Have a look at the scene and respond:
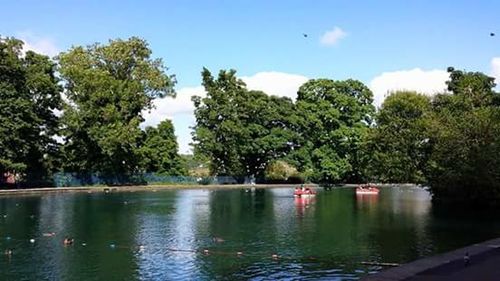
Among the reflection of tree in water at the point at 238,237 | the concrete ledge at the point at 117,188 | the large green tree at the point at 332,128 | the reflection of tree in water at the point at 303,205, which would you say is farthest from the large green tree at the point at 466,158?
the large green tree at the point at 332,128

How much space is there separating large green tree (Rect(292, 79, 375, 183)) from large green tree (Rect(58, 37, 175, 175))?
23.8m

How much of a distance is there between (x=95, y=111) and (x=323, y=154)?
37.7 m

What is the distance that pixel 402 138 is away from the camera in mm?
72000

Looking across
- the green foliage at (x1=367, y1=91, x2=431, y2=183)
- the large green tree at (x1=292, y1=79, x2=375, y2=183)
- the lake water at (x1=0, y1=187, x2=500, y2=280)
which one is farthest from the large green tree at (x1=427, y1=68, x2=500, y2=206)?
the large green tree at (x1=292, y1=79, x2=375, y2=183)

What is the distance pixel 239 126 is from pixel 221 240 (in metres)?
64.2

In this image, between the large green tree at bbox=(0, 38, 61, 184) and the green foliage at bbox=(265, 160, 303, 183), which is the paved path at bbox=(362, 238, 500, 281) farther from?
the green foliage at bbox=(265, 160, 303, 183)

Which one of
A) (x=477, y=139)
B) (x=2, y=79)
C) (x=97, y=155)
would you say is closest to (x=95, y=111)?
(x=97, y=155)

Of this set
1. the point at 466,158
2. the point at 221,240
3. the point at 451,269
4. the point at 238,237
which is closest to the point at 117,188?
the point at 466,158

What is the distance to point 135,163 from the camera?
89875 millimetres

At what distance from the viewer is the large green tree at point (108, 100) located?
8194cm

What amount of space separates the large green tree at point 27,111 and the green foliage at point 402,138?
137 feet

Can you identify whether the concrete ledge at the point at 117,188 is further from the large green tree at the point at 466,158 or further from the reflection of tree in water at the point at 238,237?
the large green tree at the point at 466,158

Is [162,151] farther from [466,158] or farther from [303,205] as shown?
[466,158]

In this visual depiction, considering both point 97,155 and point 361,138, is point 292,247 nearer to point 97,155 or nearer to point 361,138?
point 97,155
